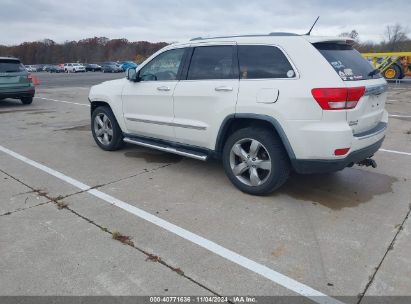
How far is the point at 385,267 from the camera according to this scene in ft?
9.48

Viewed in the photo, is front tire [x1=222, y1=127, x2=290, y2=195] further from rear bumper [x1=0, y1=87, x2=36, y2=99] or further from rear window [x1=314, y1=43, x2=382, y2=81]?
rear bumper [x1=0, y1=87, x2=36, y2=99]

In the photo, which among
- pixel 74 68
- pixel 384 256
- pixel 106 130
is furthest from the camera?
pixel 74 68

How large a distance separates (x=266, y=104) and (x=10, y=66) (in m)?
10.5

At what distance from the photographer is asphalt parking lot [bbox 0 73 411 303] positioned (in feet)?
8.93

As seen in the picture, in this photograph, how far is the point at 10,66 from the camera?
11.5 m

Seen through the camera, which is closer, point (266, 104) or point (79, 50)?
point (266, 104)

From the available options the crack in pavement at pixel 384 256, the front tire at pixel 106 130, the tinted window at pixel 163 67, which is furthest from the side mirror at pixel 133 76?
the crack in pavement at pixel 384 256

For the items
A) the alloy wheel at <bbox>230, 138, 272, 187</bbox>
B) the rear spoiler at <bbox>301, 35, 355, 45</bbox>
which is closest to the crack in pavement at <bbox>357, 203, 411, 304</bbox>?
the alloy wheel at <bbox>230, 138, 272, 187</bbox>

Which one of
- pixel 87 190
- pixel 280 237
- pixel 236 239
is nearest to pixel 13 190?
pixel 87 190

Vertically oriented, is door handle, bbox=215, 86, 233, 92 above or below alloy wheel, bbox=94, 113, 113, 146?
above

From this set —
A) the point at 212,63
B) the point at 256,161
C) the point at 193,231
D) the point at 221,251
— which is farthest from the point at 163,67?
the point at 221,251

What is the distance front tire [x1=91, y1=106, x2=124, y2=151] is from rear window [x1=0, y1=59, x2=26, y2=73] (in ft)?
22.7

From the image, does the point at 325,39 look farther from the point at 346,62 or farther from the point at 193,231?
the point at 193,231

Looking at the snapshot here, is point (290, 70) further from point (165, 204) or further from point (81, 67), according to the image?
point (81, 67)
